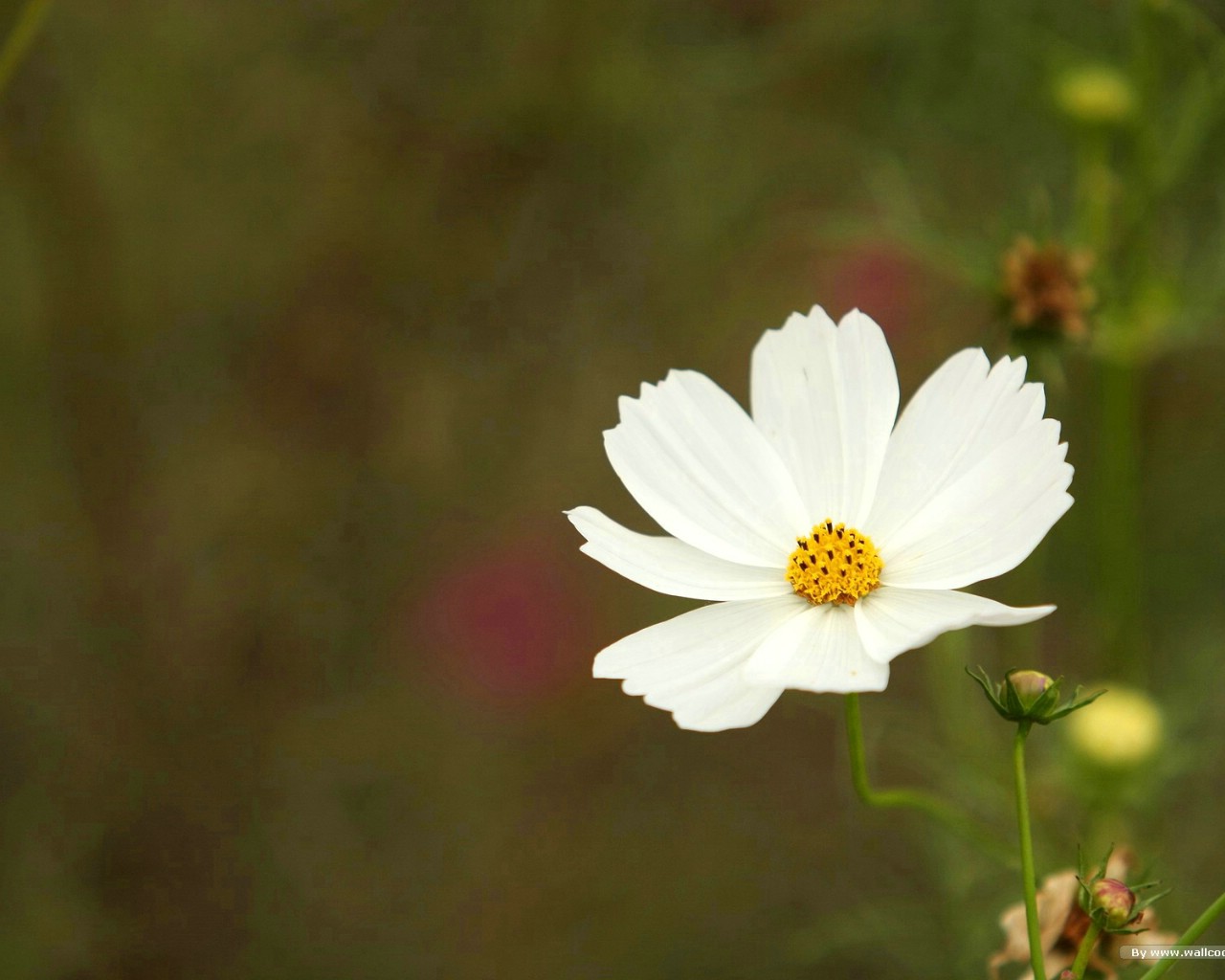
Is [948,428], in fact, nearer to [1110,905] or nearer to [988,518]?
[988,518]

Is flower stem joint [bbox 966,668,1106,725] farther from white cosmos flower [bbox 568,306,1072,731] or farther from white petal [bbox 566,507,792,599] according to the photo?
white petal [bbox 566,507,792,599]

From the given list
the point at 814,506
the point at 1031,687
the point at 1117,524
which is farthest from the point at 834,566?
the point at 1117,524

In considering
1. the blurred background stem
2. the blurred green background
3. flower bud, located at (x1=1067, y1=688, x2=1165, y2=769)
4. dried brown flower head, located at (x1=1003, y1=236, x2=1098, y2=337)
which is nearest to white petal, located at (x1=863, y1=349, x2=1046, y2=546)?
dried brown flower head, located at (x1=1003, y1=236, x2=1098, y2=337)

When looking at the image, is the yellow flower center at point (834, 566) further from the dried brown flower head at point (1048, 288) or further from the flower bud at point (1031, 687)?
the dried brown flower head at point (1048, 288)

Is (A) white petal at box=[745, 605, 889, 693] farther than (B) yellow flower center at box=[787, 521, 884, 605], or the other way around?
(B) yellow flower center at box=[787, 521, 884, 605]

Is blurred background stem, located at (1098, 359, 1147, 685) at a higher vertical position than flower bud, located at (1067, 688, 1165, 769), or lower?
higher

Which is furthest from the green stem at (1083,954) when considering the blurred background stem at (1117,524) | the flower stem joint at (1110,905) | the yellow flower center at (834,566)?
the blurred background stem at (1117,524)
